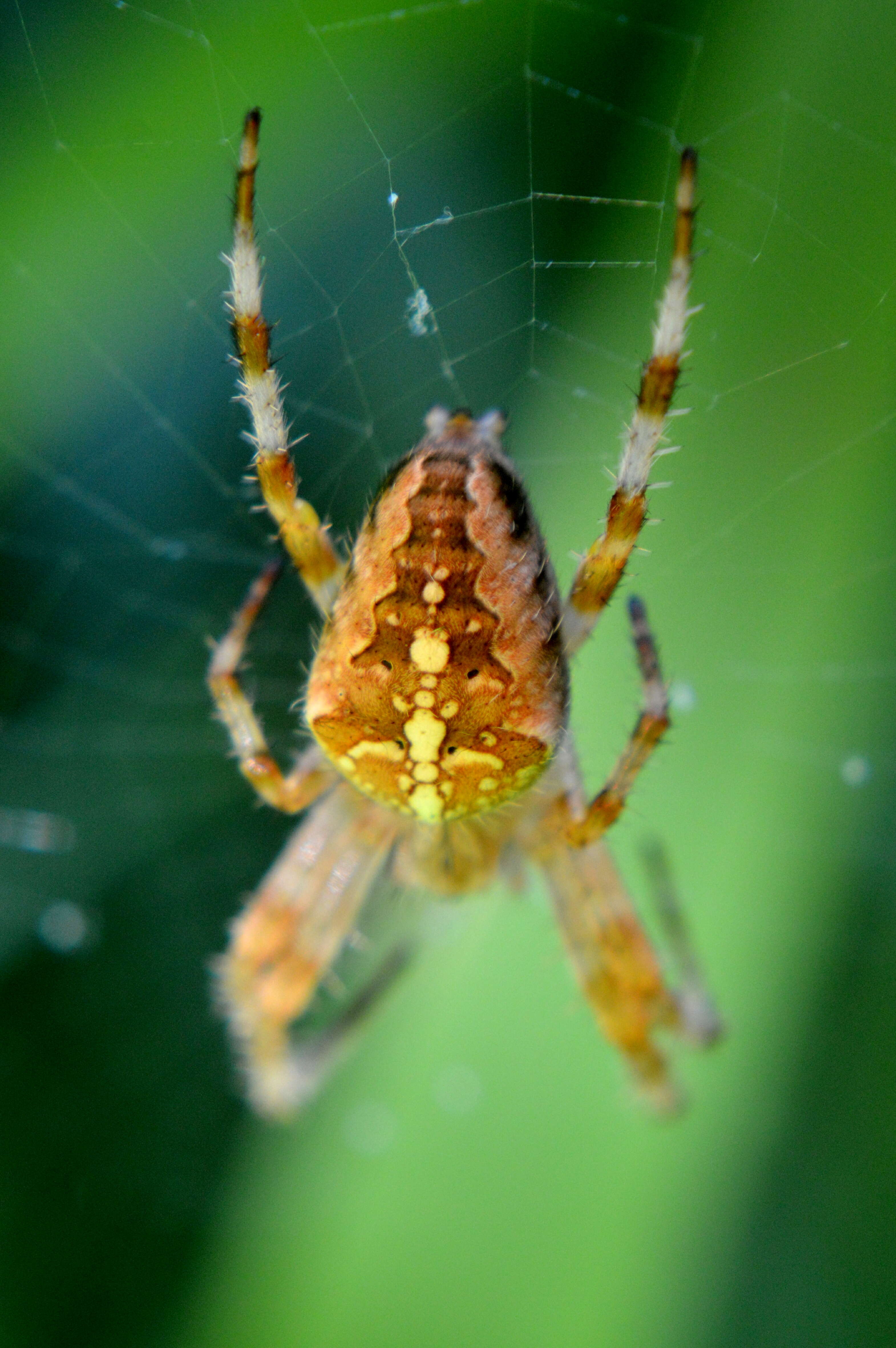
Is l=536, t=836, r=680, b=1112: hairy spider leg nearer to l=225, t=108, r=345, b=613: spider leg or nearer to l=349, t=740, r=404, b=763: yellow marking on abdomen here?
l=349, t=740, r=404, b=763: yellow marking on abdomen

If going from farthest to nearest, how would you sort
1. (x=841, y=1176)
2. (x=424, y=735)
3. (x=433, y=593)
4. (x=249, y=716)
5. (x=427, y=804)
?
(x=841, y=1176)
(x=249, y=716)
(x=427, y=804)
(x=424, y=735)
(x=433, y=593)

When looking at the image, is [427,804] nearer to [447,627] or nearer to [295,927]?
[447,627]

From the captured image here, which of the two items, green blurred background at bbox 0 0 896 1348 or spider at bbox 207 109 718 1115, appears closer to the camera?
spider at bbox 207 109 718 1115

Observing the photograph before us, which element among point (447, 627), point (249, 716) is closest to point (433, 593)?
point (447, 627)

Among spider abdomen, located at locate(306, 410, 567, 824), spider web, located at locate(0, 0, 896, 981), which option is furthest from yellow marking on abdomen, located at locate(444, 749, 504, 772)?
spider web, located at locate(0, 0, 896, 981)

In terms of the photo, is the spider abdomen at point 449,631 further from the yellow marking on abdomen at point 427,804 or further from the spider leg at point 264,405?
the spider leg at point 264,405

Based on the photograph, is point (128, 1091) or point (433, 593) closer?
point (433, 593)

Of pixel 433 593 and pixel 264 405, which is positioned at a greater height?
pixel 264 405

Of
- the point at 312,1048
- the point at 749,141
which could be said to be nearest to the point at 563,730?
the point at 749,141
